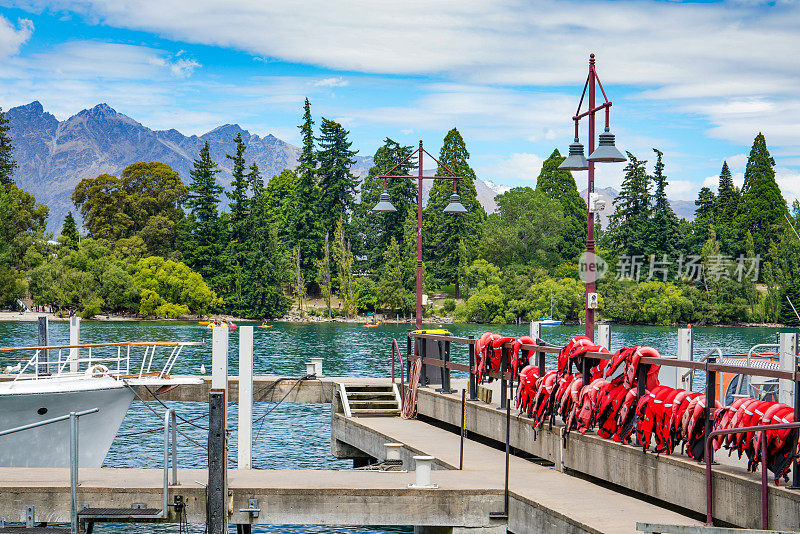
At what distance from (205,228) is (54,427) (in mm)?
109533

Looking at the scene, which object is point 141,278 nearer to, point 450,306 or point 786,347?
point 450,306

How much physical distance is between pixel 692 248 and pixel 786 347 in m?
118

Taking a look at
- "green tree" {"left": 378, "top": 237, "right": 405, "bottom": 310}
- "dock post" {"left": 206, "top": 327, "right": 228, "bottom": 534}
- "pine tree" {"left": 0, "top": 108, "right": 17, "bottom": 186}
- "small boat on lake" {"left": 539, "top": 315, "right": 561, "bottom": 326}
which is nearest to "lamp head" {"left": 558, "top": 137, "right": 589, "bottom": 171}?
"dock post" {"left": 206, "top": 327, "right": 228, "bottom": 534}

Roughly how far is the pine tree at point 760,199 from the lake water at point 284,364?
20314 millimetres

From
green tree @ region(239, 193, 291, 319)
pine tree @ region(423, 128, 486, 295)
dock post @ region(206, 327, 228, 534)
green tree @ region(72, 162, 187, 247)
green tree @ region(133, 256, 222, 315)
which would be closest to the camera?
dock post @ region(206, 327, 228, 534)

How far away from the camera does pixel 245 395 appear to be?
1733 centimetres

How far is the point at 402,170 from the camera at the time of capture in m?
130

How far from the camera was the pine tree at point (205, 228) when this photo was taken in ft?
407

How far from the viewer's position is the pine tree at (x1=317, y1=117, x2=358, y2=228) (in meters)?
130

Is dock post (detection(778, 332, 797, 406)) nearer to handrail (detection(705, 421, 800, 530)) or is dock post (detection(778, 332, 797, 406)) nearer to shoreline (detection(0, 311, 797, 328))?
handrail (detection(705, 421, 800, 530))

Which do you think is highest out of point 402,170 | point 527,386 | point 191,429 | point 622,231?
point 402,170

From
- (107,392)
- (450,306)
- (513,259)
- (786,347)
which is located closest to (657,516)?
(786,347)

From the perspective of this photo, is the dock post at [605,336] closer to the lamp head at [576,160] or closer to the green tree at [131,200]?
the lamp head at [576,160]

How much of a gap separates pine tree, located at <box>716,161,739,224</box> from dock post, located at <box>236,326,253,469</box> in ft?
409
